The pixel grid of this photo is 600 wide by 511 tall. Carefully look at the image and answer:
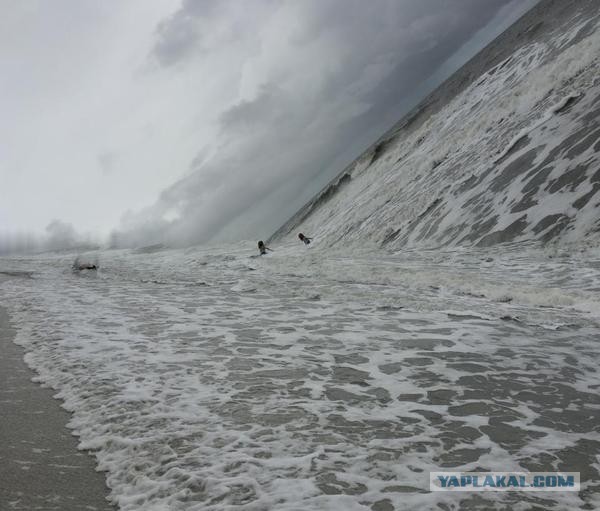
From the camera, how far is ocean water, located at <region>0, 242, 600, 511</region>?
338 cm

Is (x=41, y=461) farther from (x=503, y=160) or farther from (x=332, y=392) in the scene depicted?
(x=503, y=160)

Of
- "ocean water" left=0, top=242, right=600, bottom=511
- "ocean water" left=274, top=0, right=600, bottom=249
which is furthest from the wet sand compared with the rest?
"ocean water" left=274, top=0, right=600, bottom=249

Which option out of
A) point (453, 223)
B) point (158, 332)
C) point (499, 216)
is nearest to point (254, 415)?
point (158, 332)

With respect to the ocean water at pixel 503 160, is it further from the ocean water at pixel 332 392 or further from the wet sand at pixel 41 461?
the wet sand at pixel 41 461

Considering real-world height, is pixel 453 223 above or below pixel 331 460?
above

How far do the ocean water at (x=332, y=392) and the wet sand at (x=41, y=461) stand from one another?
14cm

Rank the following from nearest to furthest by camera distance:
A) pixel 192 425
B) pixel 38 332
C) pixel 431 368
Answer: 1. pixel 192 425
2. pixel 431 368
3. pixel 38 332

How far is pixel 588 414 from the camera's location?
178 inches

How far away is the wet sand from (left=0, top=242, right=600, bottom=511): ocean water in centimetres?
14

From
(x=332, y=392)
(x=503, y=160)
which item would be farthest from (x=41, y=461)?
(x=503, y=160)

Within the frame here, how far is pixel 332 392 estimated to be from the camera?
530 cm

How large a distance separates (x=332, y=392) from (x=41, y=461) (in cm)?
294

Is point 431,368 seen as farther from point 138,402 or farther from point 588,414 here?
point 138,402

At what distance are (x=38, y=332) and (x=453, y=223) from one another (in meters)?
17.3
